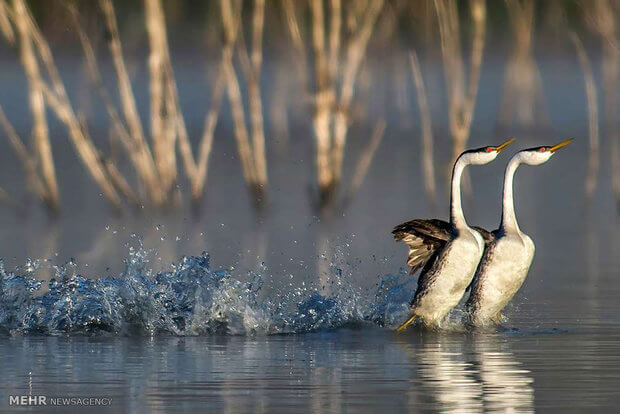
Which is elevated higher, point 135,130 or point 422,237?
point 135,130

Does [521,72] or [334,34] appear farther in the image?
[521,72]

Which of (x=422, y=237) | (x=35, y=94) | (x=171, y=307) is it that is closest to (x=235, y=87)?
(x=35, y=94)

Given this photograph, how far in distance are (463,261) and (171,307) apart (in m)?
1.85

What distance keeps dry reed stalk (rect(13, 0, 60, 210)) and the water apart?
37cm

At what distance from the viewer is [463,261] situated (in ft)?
35.1

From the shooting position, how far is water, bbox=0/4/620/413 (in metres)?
8.36

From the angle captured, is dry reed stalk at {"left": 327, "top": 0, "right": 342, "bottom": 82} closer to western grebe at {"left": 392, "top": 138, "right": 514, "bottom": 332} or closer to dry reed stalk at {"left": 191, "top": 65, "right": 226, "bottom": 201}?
dry reed stalk at {"left": 191, "top": 65, "right": 226, "bottom": 201}

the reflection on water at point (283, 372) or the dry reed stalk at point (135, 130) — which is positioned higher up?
the dry reed stalk at point (135, 130)

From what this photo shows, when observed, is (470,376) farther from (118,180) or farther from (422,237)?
(118,180)

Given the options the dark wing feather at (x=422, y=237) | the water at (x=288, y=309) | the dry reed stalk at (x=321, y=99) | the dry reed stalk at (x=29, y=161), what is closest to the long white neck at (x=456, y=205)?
the dark wing feather at (x=422, y=237)

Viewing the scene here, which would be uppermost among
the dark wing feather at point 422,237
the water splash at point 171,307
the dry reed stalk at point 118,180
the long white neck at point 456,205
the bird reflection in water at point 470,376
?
the dry reed stalk at point 118,180

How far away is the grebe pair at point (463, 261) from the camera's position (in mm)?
10734

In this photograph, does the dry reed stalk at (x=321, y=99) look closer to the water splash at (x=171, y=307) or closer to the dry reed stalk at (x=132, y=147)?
the dry reed stalk at (x=132, y=147)

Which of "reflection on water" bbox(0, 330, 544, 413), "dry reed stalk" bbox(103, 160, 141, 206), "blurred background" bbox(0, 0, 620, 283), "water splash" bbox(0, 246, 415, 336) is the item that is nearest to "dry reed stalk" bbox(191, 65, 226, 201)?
"blurred background" bbox(0, 0, 620, 283)
